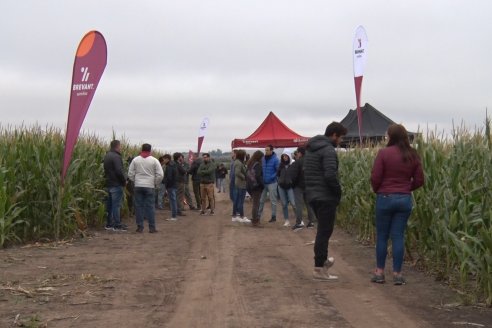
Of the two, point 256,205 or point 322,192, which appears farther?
point 256,205

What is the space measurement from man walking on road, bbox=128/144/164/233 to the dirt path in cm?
232

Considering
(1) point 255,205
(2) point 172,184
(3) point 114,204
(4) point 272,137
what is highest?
(4) point 272,137

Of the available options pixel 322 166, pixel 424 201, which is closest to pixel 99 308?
pixel 322 166

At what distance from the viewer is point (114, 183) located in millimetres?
13148

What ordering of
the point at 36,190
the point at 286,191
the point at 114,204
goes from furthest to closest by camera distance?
the point at 286,191 < the point at 114,204 < the point at 36,190

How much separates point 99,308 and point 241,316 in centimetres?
151

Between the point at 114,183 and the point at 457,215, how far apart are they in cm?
815

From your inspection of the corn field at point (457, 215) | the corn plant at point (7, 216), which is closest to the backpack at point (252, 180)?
the corn plant at point (7, 216)

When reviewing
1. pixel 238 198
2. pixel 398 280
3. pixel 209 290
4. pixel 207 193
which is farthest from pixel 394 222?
pixel 207 193

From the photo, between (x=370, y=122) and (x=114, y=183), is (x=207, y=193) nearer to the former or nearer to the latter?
(x=114, y=183)

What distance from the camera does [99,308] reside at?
615cm

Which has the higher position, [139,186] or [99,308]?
[139,186]

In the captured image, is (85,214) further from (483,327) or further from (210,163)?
(483,327)

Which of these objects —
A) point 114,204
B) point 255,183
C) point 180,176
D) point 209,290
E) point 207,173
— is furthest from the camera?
point 180,176
